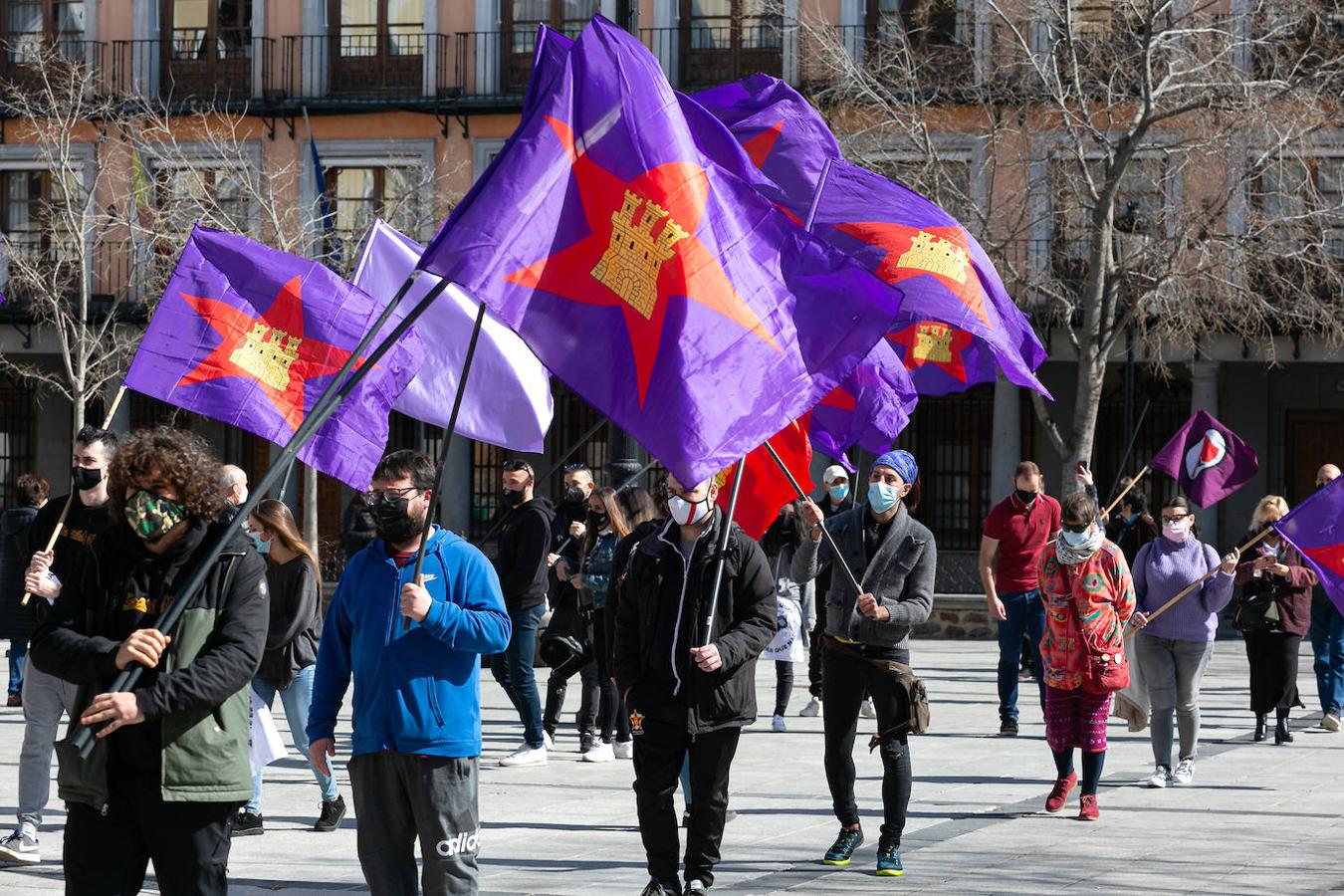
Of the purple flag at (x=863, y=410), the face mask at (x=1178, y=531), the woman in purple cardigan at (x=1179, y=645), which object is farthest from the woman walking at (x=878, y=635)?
the face mask at (x=1178, y=531)

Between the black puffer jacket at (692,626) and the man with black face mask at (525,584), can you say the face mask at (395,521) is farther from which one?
the man with black face mask at (525,584)

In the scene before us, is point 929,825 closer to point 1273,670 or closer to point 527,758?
point 527,758

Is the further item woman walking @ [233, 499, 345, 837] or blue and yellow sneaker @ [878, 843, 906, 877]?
woman walking @ [233, 499, 345, 837]

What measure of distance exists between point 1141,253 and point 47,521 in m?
15.8

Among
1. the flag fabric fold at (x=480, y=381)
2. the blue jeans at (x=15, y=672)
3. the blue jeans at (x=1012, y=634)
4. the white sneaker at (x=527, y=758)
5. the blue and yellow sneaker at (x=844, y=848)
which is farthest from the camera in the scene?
the blue jeans at (x=15, y=672)

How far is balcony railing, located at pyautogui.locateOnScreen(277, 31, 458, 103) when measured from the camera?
31547 millimetres

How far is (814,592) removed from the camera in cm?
1557

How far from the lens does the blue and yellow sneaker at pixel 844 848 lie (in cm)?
857

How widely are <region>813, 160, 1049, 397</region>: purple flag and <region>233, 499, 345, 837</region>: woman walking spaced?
2978mm

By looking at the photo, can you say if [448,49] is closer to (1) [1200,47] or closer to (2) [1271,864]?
(1) [1200,47]

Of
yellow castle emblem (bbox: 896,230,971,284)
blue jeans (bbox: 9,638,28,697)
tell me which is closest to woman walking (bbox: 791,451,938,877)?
yellow castle emblem (bbox: 896,230,971,284)

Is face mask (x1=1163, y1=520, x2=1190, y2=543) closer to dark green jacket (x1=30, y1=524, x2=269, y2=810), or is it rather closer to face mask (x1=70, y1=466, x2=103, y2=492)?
face mask (x1=70, y1=466, x2=103, y2=492)

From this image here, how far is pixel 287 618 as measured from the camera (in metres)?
9.58

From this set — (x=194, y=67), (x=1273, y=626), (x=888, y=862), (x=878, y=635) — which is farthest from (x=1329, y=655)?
(x=194, y=67)
